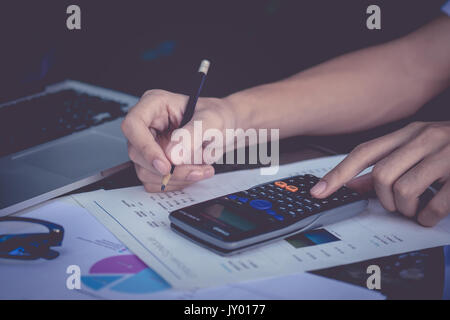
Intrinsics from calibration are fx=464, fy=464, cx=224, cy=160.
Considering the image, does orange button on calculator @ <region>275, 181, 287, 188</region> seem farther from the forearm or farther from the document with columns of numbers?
the forearm

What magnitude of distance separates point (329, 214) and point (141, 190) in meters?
0.25

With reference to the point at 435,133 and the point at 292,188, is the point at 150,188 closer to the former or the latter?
the point at 292,188

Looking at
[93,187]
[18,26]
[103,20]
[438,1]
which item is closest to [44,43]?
[18,26]

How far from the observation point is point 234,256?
0.46m

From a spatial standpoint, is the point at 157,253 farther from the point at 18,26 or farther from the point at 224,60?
the point at 224,60

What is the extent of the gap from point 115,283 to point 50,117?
0.46 m

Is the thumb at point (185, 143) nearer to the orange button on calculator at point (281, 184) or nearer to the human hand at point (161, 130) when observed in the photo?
the human hand at point (161, 130)

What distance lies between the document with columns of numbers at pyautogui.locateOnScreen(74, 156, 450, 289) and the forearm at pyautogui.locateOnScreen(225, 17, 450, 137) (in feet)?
0.81

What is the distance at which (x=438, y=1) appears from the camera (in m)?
0.98

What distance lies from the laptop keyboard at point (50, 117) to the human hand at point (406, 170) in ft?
1.40

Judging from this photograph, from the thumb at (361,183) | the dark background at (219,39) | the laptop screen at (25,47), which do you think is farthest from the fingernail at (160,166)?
the dark background at (219,39)

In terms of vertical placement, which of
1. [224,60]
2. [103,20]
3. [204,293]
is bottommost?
[204,293]

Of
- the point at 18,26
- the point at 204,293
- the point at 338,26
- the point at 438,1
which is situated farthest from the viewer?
the point at 338,26

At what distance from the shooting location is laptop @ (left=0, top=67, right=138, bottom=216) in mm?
587
